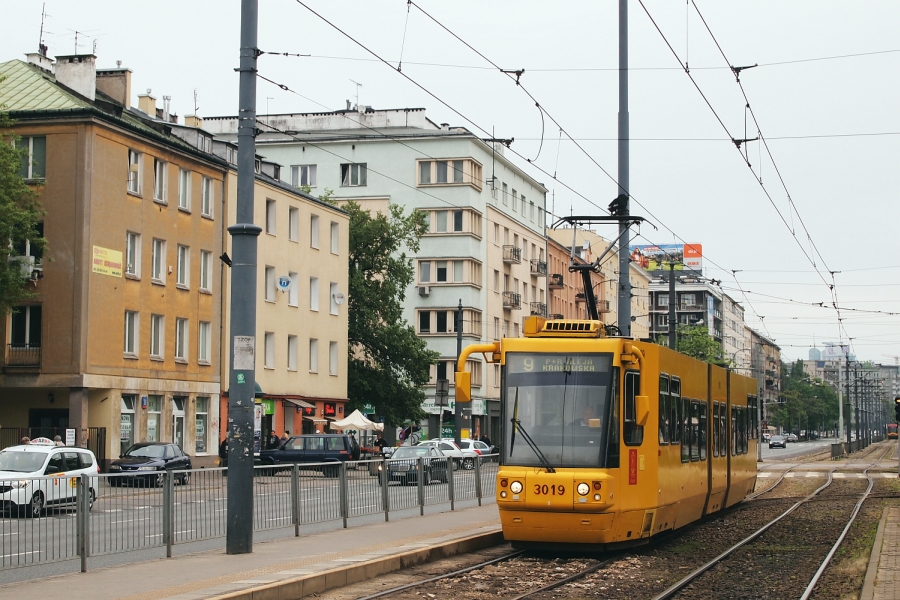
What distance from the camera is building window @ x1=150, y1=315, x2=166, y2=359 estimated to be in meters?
46.5

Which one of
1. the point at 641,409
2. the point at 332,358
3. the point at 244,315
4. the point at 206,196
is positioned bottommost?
the point at 641,409

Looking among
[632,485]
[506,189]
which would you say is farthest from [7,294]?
[506,189]

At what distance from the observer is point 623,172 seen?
25281mm

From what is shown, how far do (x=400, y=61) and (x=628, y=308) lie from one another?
6.87m

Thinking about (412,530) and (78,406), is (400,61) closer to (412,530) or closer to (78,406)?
(412,530)

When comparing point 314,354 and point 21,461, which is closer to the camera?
point 21,461

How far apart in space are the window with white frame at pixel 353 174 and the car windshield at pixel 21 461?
51969 millimetres

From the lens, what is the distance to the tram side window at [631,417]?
55.0 feet

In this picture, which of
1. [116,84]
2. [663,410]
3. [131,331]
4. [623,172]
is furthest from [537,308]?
[663,410]

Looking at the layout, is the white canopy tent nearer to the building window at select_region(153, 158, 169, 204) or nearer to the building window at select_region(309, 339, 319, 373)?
the building window at select_region(309, 339, 319, 373)

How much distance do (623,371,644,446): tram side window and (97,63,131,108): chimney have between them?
3731 cm

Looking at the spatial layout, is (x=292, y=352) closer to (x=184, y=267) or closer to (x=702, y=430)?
(x=184, y=267)

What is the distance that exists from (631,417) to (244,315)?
512 centimetres

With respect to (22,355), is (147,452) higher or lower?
lower
